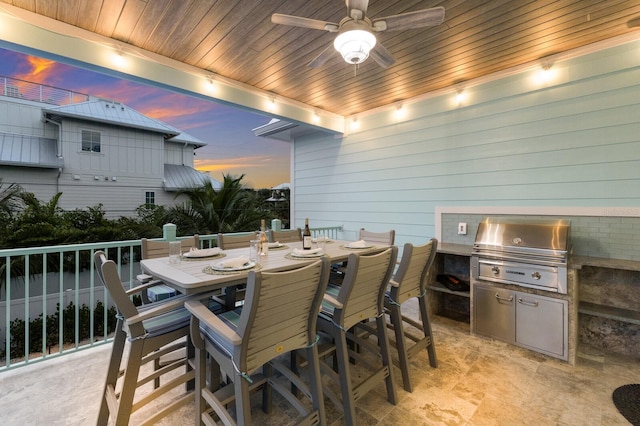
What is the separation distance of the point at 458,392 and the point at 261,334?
166 cm

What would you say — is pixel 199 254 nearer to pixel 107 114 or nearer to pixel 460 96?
pixel 460 96

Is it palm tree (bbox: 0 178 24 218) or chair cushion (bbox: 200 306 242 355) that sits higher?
palm tree (bbox: 0 178 24 218)

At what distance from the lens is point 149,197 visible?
32.3 ft

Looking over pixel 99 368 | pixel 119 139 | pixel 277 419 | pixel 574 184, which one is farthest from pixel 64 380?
pixel 119 139

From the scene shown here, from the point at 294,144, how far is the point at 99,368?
186 inches

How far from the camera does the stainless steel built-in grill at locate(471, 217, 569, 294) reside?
2.48m

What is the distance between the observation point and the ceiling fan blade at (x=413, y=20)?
1820 mm

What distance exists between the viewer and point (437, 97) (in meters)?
3.85

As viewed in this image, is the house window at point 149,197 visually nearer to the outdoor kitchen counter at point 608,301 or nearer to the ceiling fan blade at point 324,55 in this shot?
the ceiling fan blade at point 324,55

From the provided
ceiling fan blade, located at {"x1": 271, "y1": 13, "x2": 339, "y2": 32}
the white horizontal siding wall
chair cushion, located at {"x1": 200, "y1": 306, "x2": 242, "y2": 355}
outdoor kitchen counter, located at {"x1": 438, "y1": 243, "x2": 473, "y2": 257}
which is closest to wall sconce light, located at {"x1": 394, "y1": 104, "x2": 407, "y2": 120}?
the white horizontal siding wall

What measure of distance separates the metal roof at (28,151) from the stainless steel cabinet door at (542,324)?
1068 cm

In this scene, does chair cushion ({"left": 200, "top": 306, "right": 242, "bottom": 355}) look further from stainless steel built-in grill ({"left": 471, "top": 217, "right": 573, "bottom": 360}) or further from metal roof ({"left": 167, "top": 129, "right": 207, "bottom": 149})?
metal roof ({"left": 167, "top": 129, "right": 207, "bottom": 149})

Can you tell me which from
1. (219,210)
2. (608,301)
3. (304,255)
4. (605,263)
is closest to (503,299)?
(605,263)

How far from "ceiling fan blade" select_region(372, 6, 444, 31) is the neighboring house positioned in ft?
23.9
